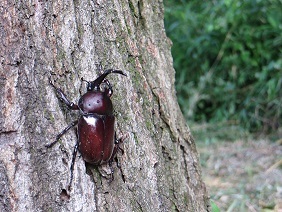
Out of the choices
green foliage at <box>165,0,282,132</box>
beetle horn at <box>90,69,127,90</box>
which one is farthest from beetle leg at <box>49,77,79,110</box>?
green foliage at <box>165,0,282,132</box>

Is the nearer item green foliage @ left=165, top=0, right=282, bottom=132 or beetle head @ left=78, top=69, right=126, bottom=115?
beetle head @ left=78, top=69, right=126, bottom=115

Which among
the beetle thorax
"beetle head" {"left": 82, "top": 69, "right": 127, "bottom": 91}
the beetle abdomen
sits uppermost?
"beetle head" {"left": 82, "top": 69, "right": 127, "bottom": 91}

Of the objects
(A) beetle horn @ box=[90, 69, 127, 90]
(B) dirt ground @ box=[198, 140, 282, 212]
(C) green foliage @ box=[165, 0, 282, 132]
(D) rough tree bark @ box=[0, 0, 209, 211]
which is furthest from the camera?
(C) green foliage @ box=[165, 0, 282, 132]

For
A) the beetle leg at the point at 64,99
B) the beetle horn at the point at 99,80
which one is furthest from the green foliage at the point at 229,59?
the beetle leg at the point at 64,99

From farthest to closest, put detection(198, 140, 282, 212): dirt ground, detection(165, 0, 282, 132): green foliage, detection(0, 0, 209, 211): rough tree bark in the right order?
1. detection(165, 0, 282, 132): green foliage
2. detection(198, 140, 282, 212): dirt ground
3. detection(0, 0, 209, 211): rough tree bark

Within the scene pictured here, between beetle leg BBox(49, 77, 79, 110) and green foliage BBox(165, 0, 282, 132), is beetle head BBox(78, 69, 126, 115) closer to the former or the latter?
beetle leg BBox(49, 77, 79, 110)

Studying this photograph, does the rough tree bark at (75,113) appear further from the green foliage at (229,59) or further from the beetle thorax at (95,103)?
the green foliage at (229,59)

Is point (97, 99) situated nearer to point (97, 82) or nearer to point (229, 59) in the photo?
point (97, 82)
